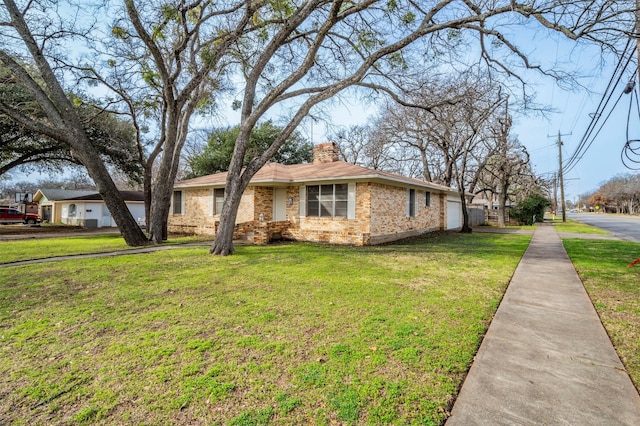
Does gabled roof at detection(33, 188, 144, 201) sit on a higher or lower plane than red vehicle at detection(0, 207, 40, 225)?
higher

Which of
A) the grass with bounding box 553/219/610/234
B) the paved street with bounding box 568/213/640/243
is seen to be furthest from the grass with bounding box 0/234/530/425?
the grass with bounding box 553/219/610/234

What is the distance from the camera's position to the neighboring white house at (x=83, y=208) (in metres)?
22.8

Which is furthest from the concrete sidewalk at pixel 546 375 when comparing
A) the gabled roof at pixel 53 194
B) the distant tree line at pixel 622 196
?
the distant tree line at pixel 622 196

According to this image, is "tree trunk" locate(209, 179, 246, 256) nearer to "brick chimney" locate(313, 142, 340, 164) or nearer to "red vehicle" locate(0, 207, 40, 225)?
"brick chimney" locate(313, 142, 340, 164)

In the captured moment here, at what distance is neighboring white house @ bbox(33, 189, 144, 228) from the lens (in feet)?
74.6

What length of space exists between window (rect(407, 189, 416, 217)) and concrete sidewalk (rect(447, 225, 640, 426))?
9.85m

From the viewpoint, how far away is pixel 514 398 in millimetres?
2350

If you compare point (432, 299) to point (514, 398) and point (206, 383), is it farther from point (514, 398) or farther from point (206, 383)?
point (206, 383)

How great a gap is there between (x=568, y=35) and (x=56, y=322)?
1095cm

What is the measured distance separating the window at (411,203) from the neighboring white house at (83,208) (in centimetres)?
1813

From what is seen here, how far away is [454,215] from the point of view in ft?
68.1

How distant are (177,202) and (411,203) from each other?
40.2ft

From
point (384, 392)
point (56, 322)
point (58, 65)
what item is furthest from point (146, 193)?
point (384, 392)

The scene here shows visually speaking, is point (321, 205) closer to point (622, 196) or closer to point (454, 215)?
point (454, 215)
